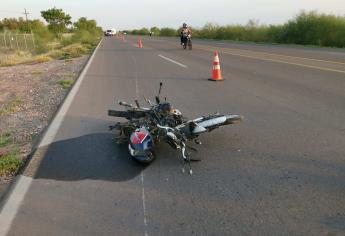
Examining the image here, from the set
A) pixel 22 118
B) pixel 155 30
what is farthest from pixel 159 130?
pixel 155 30

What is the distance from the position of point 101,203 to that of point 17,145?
9.16 ft

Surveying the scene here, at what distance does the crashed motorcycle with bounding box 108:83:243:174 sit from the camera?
5.21 meters

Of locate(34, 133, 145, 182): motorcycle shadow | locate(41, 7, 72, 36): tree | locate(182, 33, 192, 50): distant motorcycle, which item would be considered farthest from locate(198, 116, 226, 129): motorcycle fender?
locate(41, 7, 72, 36): tree

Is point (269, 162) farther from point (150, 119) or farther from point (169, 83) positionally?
point (169, 83)

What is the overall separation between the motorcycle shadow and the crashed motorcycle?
197mm

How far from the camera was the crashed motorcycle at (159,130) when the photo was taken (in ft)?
17.1

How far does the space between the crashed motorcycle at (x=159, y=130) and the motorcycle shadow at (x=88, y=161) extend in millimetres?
197

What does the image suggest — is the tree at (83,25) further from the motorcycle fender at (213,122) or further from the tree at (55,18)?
the motorcycle fender at (213,122)

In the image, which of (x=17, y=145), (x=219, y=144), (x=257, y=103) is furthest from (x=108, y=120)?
(x=257, y=103)

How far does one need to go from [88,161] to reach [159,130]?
101 cm

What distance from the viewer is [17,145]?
6.35m

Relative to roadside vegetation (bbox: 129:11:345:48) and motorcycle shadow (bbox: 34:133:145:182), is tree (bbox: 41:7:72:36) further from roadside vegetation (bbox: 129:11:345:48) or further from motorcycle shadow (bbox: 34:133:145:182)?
motorcycle shadow (bbox: 34:133:145:182)

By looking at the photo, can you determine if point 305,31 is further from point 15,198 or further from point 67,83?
point 15,198

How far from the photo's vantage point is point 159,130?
215 inches
